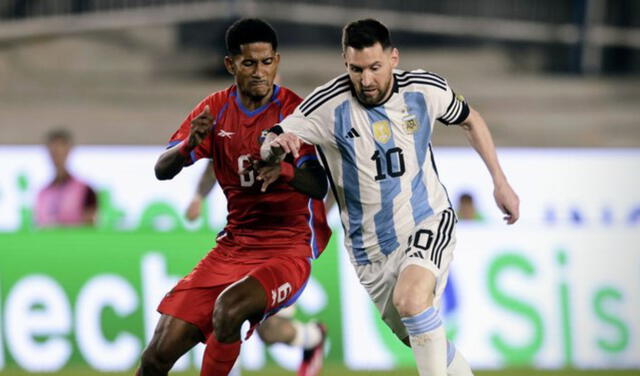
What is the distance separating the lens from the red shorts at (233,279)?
6.06 meters

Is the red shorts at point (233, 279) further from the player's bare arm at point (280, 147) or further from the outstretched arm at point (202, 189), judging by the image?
the outstretched arm at point (202, 189)

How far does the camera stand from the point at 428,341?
578cm

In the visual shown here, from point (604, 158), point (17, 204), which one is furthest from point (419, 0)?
point (17, 204)

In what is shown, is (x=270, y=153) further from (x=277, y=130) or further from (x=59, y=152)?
(x=59, y=152)

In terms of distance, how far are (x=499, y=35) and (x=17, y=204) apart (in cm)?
661

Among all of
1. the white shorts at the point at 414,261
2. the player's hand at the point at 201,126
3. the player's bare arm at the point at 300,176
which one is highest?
the player's hand at the point at 201,126

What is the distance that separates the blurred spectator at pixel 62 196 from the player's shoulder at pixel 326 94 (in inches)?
224

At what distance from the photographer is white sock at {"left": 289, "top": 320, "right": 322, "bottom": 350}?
26.7ft

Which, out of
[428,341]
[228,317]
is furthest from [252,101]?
[428,341]

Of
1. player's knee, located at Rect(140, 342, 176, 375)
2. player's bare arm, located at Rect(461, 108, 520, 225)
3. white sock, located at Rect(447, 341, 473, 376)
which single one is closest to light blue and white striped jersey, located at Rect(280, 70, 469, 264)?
player's bare arm, located at Rect(461, 108, 520, 225)

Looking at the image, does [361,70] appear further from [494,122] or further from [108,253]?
[494,122]

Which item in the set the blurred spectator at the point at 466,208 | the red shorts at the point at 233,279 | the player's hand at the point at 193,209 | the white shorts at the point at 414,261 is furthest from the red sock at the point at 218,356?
the blurred spectator at the point at 466,208

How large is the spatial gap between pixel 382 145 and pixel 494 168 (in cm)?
Answer: 59

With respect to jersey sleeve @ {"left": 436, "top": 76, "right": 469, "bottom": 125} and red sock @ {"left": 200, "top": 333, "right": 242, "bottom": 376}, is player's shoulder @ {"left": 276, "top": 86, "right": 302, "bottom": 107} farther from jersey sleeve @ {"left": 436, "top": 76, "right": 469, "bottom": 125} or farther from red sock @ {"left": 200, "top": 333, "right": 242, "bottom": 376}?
red sock @ {"left": 200, "top": 333, "right": 242, "bottom": 376}
